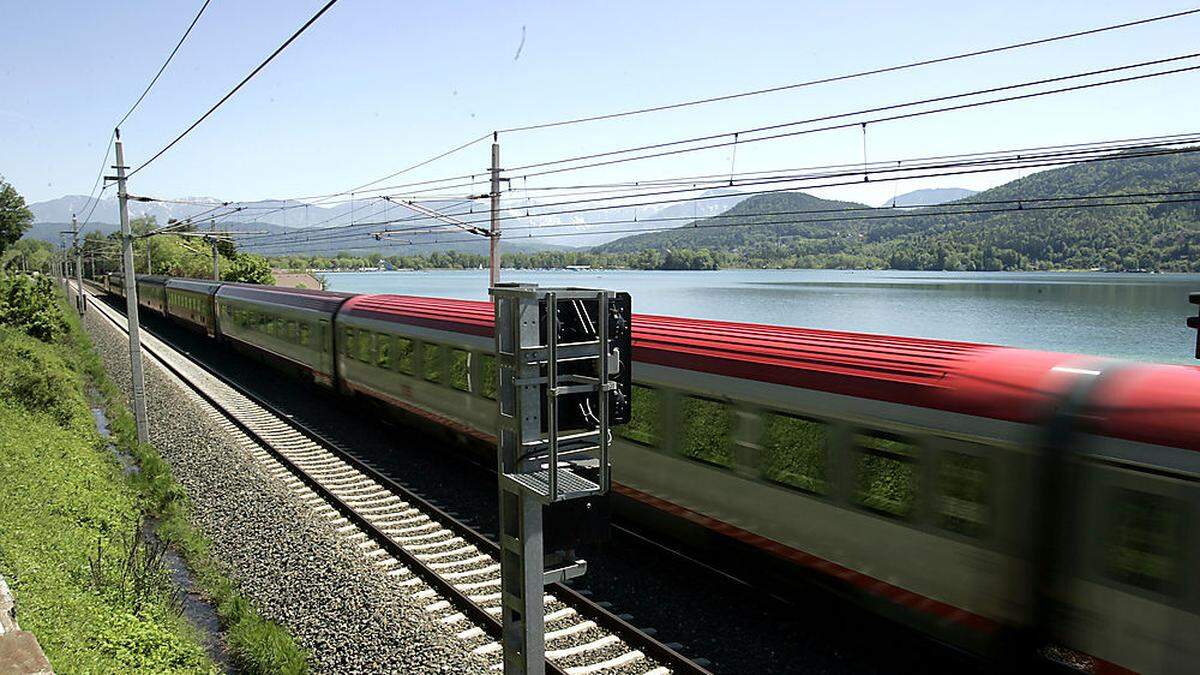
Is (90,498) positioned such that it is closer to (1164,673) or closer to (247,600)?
(247,600)

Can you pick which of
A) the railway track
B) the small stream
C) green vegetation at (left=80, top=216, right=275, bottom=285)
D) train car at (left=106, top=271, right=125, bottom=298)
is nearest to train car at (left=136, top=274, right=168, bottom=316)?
green vegetation at (left=80, top=216, right=275, bottom=285)

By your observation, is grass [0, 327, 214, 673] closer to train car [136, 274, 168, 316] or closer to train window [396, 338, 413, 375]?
train window [396, 338, 413, 375]

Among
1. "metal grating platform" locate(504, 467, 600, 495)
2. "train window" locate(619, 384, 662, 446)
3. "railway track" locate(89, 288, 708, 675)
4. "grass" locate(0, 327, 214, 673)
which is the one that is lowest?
"railway track" locate(89, 288, 708, 675)

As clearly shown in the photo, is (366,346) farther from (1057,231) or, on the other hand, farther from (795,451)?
(1057,231)

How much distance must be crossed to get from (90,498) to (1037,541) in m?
13.9

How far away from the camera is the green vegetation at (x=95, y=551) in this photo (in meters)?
8.21

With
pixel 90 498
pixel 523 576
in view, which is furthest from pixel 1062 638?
pixel 90 498

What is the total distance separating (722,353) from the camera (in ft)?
30.9

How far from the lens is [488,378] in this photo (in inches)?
532

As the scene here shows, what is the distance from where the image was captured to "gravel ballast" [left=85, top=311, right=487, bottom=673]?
829 cm

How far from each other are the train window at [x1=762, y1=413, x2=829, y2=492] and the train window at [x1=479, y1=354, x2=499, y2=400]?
19.5 ft

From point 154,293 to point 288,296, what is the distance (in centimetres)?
3214

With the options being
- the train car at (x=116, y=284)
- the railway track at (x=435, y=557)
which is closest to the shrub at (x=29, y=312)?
the railway track at (x=435, y=557)

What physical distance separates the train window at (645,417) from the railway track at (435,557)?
2118 millimetres
